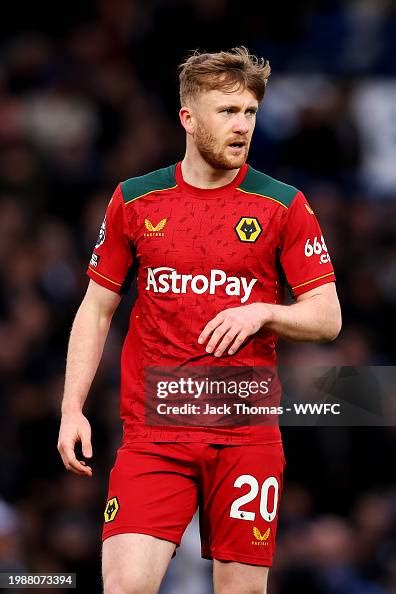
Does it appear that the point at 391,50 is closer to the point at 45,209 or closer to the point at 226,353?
the point at 45,209

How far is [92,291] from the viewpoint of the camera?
19.4 ft

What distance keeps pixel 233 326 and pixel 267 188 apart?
798 mm

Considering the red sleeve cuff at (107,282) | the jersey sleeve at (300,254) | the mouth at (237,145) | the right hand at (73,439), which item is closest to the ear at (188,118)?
the mouth at (237,145)

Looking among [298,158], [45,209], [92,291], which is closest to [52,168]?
[45,209]

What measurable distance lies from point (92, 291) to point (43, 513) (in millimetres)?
3888

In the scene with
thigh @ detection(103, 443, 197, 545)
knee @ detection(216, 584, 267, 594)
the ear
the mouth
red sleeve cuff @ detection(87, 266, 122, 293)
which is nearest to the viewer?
thigh @ detection(103, 443, 197, 545)

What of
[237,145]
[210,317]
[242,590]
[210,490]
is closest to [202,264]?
[210,317]

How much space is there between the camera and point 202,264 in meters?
5.61

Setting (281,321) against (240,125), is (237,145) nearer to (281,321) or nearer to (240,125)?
(240,125)

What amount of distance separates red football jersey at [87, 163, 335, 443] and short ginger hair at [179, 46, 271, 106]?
396mm

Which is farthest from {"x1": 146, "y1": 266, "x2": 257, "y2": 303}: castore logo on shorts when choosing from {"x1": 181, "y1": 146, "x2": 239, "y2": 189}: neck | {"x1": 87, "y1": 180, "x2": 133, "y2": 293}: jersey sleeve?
{"x1": 181, "y1": 146, "x2": 239, "y2": 189}: neck

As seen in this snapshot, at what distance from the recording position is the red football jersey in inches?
221

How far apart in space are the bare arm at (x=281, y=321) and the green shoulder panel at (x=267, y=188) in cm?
41

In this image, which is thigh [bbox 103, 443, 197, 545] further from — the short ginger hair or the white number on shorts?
the short ginger hair
